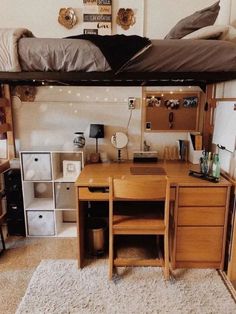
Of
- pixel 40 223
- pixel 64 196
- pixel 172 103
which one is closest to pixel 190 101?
pixel 172 103

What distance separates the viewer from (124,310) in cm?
177

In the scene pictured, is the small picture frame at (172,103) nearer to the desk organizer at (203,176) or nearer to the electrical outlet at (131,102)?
the electrical outlet at (131,102)

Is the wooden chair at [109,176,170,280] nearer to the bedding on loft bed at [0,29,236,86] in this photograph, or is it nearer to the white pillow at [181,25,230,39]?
the bedding on loft bed at [0,29,236,86]

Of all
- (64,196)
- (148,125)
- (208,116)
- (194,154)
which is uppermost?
(208,116)

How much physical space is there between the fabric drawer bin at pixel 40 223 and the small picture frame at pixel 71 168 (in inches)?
16.9

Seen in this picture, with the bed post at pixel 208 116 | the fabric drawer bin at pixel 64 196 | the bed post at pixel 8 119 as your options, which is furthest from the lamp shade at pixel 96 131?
the bed post at pixel 208 116

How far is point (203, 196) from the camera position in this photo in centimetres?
205

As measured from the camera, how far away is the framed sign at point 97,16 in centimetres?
256

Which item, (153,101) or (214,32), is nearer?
(214,32)

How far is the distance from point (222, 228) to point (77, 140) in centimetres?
161

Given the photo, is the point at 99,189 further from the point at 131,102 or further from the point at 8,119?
the point at 8,119

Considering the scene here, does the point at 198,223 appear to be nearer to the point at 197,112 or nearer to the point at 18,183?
the point at 197,112

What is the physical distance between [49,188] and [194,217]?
1661mm

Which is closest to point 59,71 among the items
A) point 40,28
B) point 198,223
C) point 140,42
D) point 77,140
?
point 140,42
